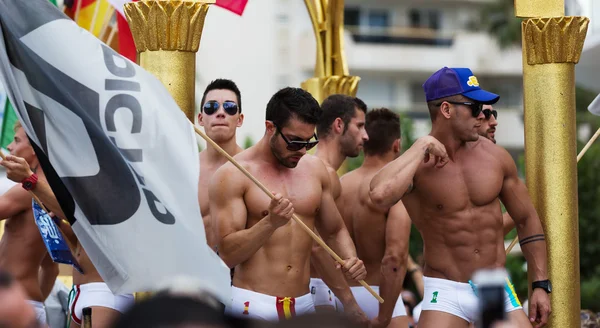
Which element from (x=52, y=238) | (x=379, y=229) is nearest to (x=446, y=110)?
(x=379, y=229)

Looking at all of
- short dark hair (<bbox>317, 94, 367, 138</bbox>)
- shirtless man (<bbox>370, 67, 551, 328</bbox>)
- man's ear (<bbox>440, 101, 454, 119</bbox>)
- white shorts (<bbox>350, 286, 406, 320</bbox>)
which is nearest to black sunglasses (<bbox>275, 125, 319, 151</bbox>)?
shirtless man (<bbox>370, 67, 551, 328</bbox>)

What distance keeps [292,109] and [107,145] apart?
4.89 feet

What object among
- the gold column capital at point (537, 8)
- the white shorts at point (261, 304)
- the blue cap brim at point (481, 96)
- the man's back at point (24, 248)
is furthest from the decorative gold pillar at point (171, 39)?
the gold column capital at point (537, 8)

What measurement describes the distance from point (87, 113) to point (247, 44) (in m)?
32.6

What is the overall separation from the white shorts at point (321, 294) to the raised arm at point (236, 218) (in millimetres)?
1476

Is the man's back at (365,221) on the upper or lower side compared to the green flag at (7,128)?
lower

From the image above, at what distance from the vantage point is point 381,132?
369 inches

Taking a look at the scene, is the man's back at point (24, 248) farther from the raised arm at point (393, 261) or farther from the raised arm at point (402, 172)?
the raised arm at point (402, 172)

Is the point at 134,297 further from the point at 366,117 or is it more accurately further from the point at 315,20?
the point at 315,20

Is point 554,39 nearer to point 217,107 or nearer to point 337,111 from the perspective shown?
point 337,111

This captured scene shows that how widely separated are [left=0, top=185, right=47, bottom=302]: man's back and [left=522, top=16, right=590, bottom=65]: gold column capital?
400 cm

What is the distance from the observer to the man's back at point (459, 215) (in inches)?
298

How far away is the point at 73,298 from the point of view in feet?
27.9

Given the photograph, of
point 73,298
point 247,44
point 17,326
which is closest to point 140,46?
point 73,298
